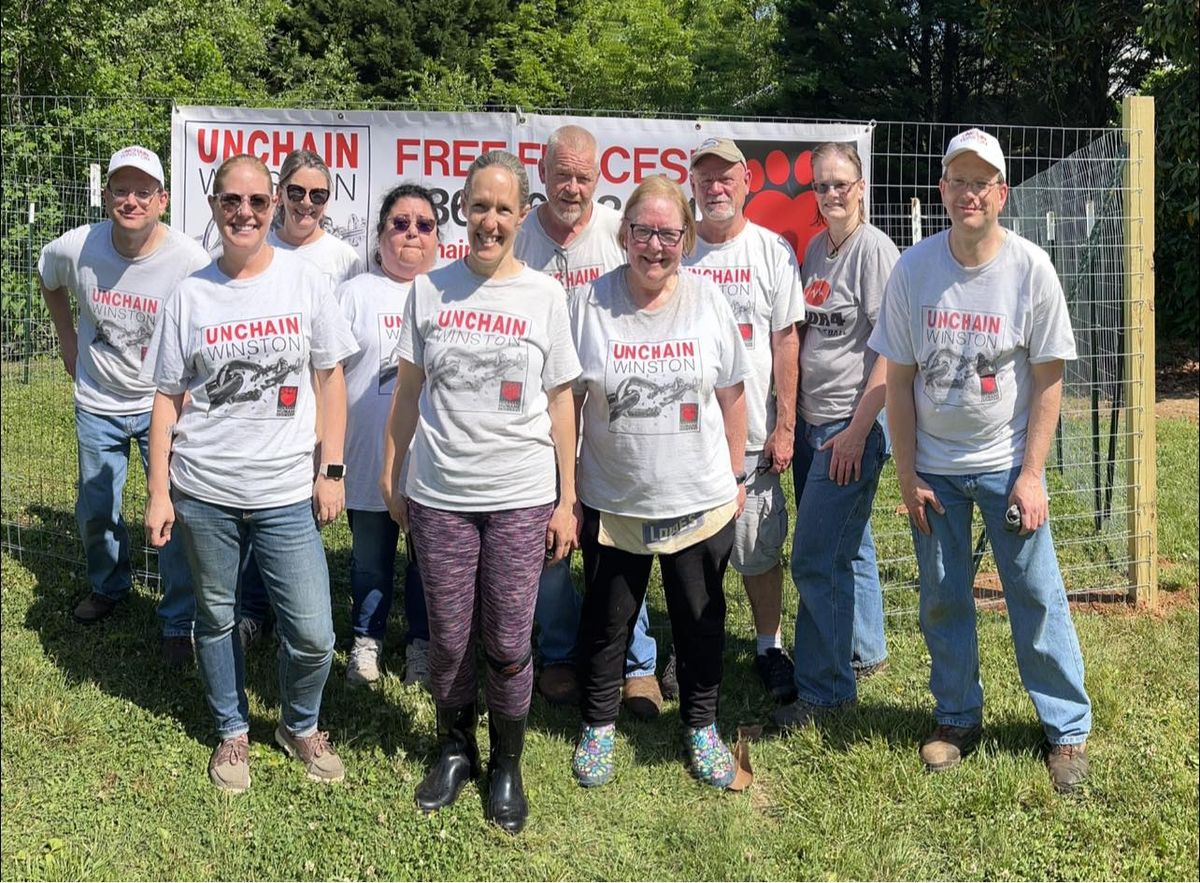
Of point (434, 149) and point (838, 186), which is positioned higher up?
point (434, 149)

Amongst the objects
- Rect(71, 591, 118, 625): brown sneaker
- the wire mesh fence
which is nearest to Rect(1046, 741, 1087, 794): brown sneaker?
the wire mesh fence

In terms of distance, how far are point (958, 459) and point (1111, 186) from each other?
2.86 m

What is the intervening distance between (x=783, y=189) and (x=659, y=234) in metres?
2.21

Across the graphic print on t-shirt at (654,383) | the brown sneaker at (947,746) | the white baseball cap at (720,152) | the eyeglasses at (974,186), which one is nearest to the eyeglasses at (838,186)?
the white baseball cap at (720,152)

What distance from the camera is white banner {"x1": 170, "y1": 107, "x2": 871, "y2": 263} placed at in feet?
16.9

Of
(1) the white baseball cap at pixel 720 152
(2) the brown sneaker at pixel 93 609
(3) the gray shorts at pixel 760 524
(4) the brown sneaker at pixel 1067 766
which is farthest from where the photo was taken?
(2) the brown sneaker at pixel 93 609

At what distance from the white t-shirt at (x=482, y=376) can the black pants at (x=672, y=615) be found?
1.66ft

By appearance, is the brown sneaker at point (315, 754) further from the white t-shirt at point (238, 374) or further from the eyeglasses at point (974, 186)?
the eyeglasses at point (974, 186)

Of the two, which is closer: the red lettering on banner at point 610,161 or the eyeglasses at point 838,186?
the eyeglasses at point 838,186

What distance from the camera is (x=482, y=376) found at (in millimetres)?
3305

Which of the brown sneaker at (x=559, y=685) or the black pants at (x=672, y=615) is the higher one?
the black pants at (x=672, y=615)

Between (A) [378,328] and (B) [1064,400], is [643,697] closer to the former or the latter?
(A) [378,328]

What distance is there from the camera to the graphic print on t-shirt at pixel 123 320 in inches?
178

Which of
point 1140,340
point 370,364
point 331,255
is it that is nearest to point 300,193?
point 331,255
